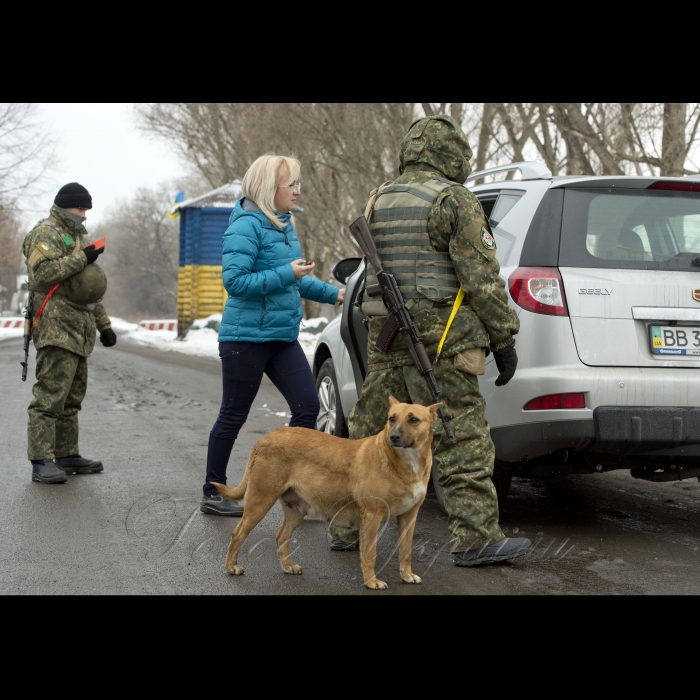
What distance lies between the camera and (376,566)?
442 centimetres

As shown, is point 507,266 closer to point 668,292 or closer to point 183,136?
point 668,292

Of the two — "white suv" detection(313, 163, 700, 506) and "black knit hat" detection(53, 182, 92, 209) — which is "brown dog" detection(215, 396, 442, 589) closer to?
"white suv" detection(313, 163, 700, 506)

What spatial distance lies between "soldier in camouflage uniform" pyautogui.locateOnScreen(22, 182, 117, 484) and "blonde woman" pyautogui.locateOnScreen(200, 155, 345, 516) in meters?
1.61

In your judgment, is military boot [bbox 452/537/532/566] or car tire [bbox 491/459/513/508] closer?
military boot [bbox 452/537/532/566]

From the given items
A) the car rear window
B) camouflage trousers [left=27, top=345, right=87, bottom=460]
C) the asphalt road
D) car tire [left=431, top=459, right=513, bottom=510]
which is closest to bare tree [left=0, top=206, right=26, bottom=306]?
camouflage trousers [left=27, top=345, right=87, bottom=460]

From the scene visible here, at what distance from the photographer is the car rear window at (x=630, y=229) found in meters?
4.64

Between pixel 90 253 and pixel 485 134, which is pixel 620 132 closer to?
pixel 485 134

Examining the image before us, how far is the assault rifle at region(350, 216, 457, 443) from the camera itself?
4.18 metres

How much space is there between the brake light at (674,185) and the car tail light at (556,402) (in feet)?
3.99

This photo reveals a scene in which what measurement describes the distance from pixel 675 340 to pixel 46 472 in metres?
4.19

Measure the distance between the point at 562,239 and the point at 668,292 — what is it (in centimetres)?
58

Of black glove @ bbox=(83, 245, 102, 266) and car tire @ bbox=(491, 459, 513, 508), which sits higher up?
black glove @ bbox=(83, 245, 102, 266)

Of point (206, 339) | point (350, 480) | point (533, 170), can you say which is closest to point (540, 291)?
point (533, 170)

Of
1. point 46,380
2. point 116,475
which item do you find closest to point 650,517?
point 116,475
